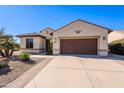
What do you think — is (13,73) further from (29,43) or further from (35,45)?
(29,43)

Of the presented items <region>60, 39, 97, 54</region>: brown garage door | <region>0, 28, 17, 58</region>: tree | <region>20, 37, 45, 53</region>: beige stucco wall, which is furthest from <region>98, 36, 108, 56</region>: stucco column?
<region>0, 28, 17, 58</region>: tree

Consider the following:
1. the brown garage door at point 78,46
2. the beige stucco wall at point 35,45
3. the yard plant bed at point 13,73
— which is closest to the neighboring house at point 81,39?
the brown garage door at point 78,46

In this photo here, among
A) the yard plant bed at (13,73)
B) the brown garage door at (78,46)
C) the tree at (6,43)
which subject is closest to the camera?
the yard plant bed at (13,73)

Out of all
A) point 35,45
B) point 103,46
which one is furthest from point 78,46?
point 35,45

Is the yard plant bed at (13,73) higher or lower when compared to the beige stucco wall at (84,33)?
lower

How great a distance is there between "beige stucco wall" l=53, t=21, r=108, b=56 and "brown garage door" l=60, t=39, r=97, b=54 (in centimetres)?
58

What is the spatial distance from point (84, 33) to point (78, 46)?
200 centimetres

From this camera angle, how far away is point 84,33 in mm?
15188

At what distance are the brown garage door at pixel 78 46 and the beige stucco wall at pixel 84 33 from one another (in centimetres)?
58

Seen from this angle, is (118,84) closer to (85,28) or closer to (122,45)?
(85,28)

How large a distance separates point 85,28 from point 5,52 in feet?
33.4

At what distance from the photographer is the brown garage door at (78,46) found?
15383mm

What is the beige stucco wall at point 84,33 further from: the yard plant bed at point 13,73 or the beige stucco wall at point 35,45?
the yard plant bed at point 13,73

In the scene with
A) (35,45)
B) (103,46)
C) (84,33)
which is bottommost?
(103,46)
